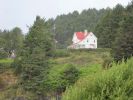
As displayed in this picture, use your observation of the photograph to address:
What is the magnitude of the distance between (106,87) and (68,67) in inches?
1555

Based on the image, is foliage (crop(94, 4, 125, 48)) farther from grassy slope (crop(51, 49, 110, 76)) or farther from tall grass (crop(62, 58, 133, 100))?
tall grass (crop(62, 58, 133, 100))

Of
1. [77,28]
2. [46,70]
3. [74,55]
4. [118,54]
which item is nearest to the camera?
[118,54]

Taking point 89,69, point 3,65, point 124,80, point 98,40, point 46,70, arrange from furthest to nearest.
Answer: point 98,40, point 3,65, point 89,69, point 46,70, point 124,80

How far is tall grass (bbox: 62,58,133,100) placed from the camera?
9.20 meters

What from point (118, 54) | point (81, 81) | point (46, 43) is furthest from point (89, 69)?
point (81, 81)

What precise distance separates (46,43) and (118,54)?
46.5ft

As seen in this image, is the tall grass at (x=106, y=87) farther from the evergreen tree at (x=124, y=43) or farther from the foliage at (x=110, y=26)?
the foliage at (x=110, y=26)

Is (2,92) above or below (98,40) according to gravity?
below

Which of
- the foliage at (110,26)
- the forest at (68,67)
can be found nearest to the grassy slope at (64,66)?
the forest at (68,67)

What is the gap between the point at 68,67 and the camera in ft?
160

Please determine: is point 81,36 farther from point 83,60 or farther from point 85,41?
point 83,60

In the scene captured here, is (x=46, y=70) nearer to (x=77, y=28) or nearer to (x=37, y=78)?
(x=37, y=78)

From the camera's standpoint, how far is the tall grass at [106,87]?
9203mm

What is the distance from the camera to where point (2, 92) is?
5278 centimetres
